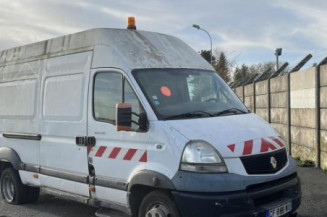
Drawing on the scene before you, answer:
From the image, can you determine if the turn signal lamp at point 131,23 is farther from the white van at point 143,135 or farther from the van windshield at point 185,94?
the van windshield at point 185,94

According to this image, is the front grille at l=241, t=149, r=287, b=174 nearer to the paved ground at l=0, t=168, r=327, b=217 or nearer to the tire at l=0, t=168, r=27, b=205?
the paved ground at l=0, t=168, r=327, b=217

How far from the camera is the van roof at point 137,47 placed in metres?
5.86

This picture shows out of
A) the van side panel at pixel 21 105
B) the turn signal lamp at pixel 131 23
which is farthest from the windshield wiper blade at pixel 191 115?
the van side panel at pixel 21 105

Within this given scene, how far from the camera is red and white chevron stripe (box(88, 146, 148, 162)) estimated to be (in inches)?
210

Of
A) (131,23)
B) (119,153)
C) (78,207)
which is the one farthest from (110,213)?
(131,23)

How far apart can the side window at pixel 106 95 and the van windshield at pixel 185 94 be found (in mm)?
350

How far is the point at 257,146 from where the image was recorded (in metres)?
5.01

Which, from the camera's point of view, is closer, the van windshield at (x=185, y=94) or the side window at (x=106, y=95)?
the van windshield at (x=185, y=94)

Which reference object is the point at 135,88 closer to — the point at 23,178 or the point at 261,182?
the point at 261,182

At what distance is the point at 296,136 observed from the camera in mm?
11039

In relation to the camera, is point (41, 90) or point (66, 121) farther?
point (41, 90)

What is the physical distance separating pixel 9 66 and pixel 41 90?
4.86 ft

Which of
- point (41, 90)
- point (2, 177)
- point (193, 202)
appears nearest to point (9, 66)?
point (41, 90)

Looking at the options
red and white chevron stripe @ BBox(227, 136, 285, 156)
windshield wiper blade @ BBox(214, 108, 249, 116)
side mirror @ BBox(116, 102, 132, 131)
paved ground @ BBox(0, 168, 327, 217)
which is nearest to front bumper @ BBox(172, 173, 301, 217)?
red and white chevron stripe @ BBox(227, 136, 285, 156)
